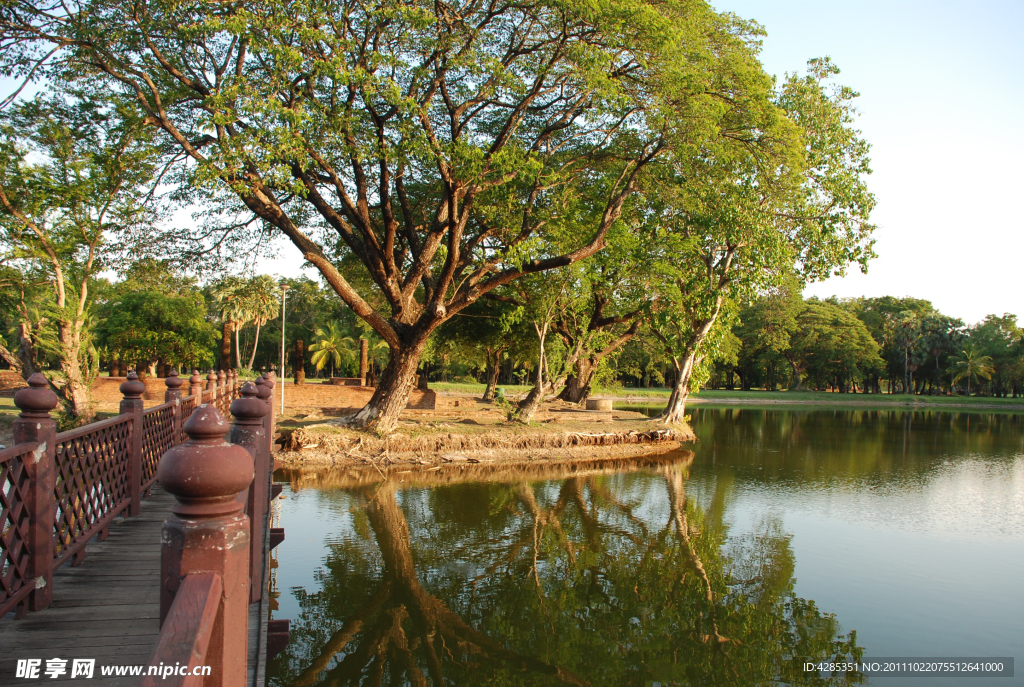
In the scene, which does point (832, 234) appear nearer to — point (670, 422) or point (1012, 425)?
point (670, 422)

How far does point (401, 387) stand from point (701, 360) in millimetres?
11159

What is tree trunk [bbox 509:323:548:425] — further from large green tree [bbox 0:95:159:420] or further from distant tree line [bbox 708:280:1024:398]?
distant tree line [bbox 708:280:1024:398]

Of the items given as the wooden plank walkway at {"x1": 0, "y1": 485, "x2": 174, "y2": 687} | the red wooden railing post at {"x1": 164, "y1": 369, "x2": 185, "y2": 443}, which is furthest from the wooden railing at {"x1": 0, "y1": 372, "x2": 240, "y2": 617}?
the red wooden railing post at {"x1": 164, "y1": 369, "x2": 185, "y2": 443}

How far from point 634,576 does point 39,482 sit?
646 cm

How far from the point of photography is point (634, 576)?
815 cm

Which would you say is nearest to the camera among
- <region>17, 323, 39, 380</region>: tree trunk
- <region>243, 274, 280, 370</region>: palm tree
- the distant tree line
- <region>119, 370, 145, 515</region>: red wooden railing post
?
<region>119, 370, 145, 515</region>: red wooden railing post

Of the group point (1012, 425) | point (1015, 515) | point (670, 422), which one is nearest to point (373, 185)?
point (670, 422)

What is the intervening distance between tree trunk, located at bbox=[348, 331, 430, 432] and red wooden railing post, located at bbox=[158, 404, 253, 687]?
13.5m

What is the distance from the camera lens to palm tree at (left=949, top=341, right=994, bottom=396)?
183ft

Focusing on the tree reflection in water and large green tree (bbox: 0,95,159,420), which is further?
large green tree (bbox: 0,95,159,420)

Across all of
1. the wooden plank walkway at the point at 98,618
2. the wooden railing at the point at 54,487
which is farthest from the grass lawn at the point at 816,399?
the wooden plank walkway at the point at 98,618

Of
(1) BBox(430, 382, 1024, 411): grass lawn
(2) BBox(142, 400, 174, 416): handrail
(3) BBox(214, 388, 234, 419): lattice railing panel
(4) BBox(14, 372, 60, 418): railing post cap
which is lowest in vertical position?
(1) BBox(430, 382, 1024, 411): grass lawn

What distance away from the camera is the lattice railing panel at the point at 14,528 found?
3.21 meters

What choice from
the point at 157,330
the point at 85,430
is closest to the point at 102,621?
the point at 85,430
